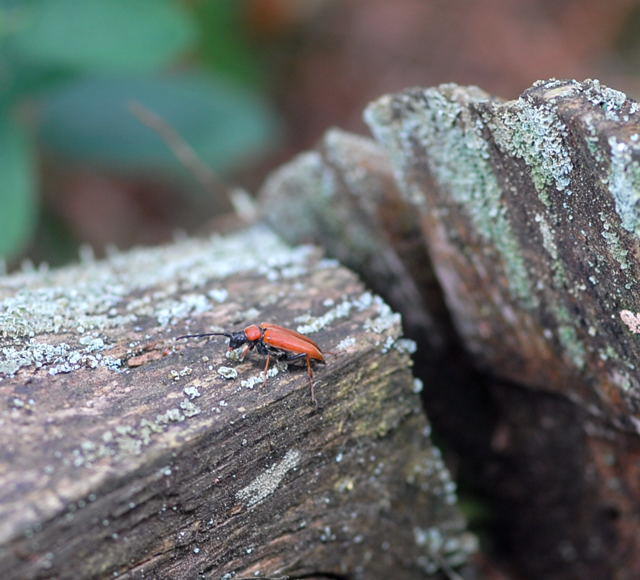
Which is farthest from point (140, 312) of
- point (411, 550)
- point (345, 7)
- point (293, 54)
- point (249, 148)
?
point (345, 7)

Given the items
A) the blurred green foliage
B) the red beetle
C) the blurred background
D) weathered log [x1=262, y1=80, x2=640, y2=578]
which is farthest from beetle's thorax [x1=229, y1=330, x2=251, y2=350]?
the blurred background

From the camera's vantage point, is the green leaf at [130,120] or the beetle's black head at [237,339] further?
the green leaf at [130,120]

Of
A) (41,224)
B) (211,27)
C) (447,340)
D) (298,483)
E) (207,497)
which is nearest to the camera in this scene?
(207,497)

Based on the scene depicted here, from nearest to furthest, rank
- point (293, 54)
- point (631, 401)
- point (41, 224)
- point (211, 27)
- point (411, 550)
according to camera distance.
Result: point (631, 401), point (411, 550), point (41, 224), point (211, 27), point (293, 54)

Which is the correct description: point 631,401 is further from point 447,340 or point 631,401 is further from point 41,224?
point 41,224

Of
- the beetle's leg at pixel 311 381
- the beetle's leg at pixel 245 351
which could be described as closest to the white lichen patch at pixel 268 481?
the beetle's leg at pixel 311 381

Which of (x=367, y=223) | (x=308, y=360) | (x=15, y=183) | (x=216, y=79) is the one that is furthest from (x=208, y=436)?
(x=216, y=79)

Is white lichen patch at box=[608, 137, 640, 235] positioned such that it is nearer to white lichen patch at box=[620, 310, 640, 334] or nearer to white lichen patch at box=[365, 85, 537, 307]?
white lichen patch at box=[620, 310, 640, 334]

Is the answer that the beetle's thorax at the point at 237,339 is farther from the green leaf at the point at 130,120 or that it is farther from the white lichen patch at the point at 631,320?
the green leaf at the point at 130,120
